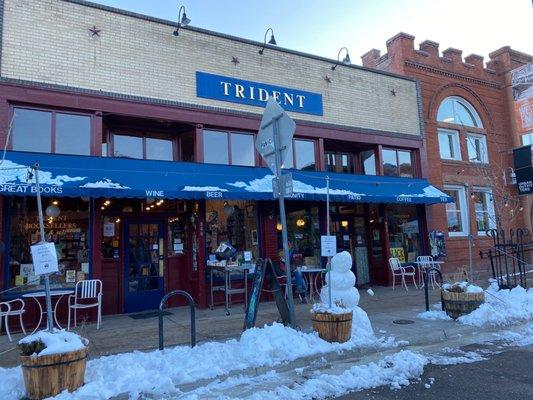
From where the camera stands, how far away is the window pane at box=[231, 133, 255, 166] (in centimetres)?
1201

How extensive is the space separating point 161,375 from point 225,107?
8.03 metres

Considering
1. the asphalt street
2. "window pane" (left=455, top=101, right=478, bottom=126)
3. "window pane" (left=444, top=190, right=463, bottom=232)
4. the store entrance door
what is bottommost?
the asphalt street

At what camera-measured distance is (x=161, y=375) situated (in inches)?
207

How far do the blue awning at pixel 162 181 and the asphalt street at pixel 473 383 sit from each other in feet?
19.3

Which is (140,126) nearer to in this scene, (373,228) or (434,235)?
(373,228)

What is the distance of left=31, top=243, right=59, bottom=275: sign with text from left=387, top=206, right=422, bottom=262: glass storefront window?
11349mm

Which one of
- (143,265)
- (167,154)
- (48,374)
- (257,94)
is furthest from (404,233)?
(48,374)

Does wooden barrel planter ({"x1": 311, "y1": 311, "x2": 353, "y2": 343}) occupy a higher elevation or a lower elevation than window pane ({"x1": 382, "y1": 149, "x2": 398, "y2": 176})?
lower

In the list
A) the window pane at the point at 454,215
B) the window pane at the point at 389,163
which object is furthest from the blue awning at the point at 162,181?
the window pane at the point at 454,215

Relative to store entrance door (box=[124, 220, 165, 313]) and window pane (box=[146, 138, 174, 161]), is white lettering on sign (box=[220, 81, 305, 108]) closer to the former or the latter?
window pane (box=[146, 138, 174, 161])

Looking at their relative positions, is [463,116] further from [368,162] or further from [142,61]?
[142,61]

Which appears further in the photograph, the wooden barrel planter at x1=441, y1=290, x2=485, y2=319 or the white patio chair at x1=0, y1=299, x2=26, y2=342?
the wooden barrel planter at x1=441, y1=290, x2=485, y2=319

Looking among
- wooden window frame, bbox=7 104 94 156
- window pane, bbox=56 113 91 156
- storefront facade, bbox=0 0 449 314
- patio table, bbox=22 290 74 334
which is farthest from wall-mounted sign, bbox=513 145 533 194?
patio table, bbox=22 290 74 334

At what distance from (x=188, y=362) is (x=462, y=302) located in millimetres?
5282
